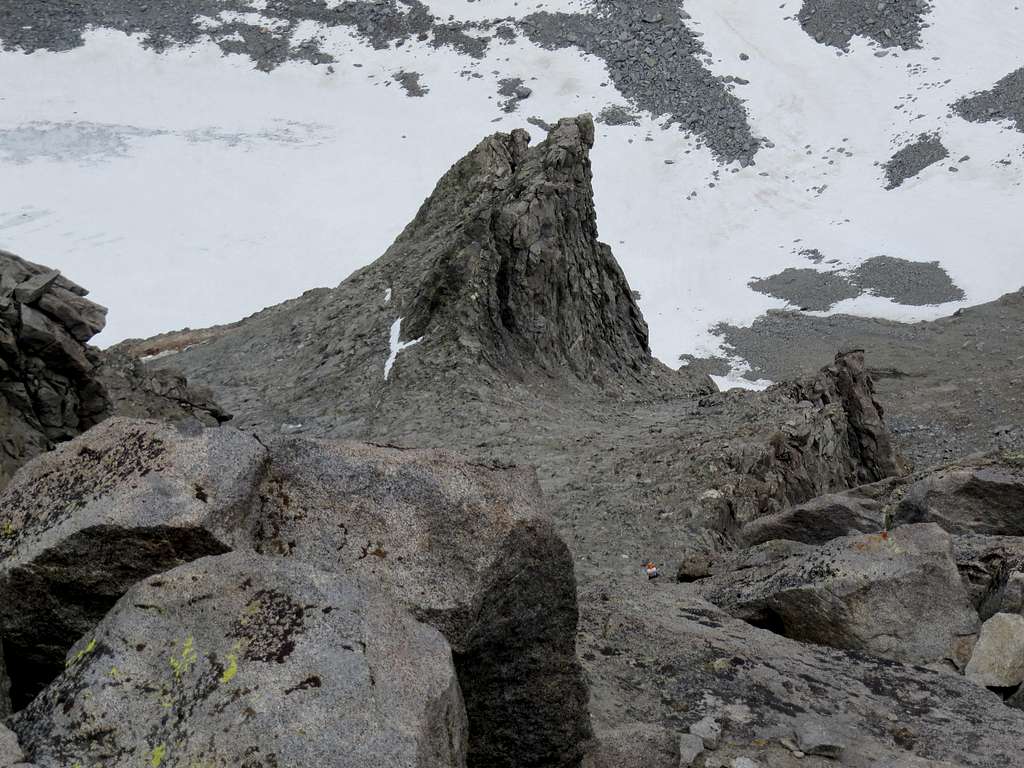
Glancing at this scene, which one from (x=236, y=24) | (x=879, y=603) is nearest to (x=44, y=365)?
(x=879, y=603)

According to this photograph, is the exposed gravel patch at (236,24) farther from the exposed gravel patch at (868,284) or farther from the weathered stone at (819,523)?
the weathered stone at (819,523)

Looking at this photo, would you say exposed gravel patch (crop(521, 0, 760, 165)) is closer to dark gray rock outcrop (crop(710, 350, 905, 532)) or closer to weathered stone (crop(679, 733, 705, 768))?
dark gray rock outcrop (crop(710, 350, 905, 532))

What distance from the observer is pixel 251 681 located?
15.7 feet

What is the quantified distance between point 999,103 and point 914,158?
8052mm

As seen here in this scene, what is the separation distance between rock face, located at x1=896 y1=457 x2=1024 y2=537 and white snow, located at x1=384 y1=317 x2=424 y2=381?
1443 cm

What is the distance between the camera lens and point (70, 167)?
58469 mm

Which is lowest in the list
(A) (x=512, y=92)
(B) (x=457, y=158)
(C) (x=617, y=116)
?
(B) (x=457, y=158)

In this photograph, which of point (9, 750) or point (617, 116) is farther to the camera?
point (617, 116)

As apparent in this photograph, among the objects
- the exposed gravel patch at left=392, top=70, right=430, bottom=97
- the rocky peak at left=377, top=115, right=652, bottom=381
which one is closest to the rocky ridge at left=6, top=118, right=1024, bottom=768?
the rocky peak at left=377, top=115, right=652, bottom=381

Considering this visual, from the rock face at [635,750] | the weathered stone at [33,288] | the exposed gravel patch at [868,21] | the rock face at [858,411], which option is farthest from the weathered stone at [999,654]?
the exposed gravel patch at [868,21]

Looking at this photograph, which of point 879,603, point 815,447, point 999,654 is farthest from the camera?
point 815,447

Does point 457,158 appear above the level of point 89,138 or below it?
below

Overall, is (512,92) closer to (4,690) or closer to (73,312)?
(73,312)

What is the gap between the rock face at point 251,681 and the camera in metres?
4.56
